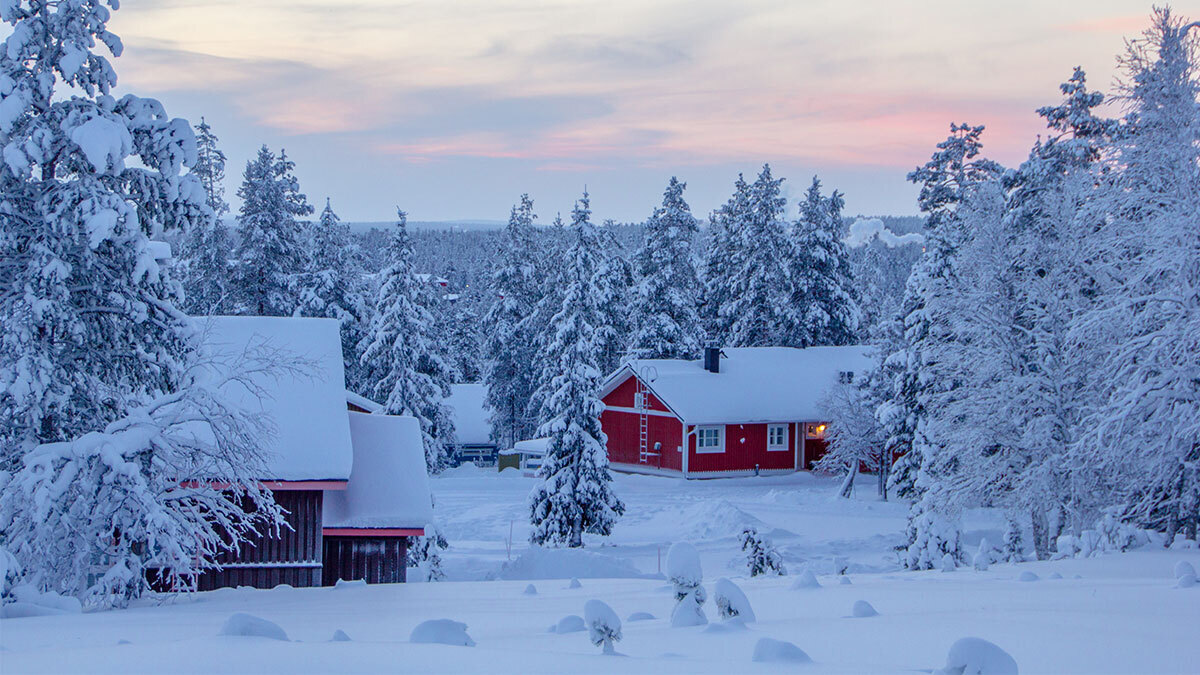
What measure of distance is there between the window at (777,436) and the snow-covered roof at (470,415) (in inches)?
661

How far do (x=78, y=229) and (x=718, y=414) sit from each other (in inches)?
1375

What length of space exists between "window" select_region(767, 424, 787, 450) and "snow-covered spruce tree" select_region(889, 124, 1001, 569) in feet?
42.4

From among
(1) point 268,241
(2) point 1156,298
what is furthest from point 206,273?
(2) point 1156,298

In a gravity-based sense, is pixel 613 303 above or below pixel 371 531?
above

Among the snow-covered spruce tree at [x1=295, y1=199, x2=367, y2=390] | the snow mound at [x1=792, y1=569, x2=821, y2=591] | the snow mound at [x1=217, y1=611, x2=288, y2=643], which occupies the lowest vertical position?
the snow mound at [x1=792, y1=569, x2=821, y2=591]

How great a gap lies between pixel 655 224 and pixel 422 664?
51.4m

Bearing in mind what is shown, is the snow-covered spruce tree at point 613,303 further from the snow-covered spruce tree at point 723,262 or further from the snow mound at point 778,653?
the snow mound at point 778,653

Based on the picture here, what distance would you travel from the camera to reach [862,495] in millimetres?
39594

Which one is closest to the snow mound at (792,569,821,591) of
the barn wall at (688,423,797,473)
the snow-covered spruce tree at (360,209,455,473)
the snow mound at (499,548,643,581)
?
the snow mound at (499,548,643,581)

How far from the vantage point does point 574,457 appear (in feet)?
97.9

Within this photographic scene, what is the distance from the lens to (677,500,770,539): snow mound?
30.2 meters

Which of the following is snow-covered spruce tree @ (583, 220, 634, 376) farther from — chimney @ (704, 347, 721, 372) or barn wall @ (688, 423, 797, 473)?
barn wall @ (688, 423, 797, 473)

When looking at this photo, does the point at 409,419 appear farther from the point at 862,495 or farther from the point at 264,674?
the point at 862,495

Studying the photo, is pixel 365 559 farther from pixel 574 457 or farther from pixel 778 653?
pixel 778 653
